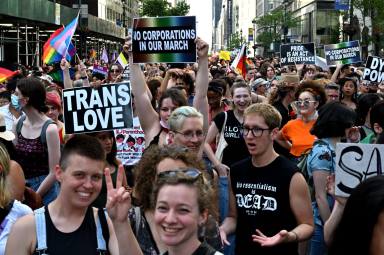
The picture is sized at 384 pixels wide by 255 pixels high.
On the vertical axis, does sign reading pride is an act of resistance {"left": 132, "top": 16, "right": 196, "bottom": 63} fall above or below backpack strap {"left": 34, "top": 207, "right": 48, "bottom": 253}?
above

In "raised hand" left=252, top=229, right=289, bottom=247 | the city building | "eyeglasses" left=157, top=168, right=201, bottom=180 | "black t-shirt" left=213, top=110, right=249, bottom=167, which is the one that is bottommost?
"raised hand" left=252, top=229, right=289, bottom=247

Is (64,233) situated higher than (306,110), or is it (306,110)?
(306,110)

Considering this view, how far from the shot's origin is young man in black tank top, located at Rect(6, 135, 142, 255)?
368cm

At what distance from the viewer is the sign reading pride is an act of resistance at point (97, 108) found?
6660mm

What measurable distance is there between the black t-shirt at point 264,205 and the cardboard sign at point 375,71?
8.39 metres

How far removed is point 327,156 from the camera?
5.61 metres

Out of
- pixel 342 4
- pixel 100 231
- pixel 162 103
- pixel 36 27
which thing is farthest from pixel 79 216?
pixel 36 27

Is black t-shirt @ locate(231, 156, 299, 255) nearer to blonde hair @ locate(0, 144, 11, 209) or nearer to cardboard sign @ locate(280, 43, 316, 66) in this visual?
blonde hair @ locate(0, 144, 11, 209)

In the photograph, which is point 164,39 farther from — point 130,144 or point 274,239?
point 274,239

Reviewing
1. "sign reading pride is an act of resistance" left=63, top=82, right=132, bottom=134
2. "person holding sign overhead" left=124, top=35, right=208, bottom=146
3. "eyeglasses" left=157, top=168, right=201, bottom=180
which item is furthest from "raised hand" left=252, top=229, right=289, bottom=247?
"sign reading pride is an act of resistance" left=63, top=82, right=132, bottom=134

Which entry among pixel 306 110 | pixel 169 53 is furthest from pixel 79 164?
pixel 306 110

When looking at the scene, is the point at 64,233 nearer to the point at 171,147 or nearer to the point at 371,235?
the point at 171,147

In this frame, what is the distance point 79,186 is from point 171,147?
60cm

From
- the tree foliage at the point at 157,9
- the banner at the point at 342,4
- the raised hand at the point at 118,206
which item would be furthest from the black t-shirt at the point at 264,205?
the tree foliage at the point at 157,9
